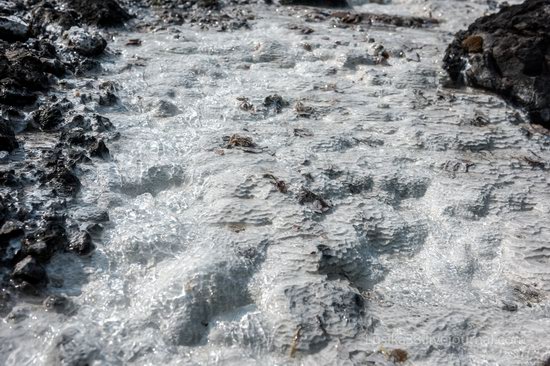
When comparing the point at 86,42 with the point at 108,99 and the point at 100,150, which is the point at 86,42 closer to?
the point at 108,99

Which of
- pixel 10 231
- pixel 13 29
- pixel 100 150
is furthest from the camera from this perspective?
pixel 13 29

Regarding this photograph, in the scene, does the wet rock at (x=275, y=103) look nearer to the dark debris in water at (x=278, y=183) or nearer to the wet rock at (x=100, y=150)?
the dark debris in water at (x=278, y=183)

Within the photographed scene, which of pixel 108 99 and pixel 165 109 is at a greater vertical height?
pixel 108 99

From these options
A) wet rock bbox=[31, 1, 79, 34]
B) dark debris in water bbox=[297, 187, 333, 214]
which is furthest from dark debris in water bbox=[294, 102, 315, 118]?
wet rock bbox=[31, 1, 79, 34]

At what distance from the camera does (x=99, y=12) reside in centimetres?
774

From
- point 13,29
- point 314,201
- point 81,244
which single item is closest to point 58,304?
point 81,244

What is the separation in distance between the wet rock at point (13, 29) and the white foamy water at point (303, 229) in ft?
4.03

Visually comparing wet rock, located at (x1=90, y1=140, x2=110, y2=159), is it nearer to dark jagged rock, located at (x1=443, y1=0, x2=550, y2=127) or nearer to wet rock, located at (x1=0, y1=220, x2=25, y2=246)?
wet rock, located at (x1=0, y1=220, x2=25, y2=246)

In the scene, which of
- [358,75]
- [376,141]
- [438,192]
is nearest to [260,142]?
[376,141]

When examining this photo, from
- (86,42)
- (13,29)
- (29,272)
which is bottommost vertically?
(29,272)

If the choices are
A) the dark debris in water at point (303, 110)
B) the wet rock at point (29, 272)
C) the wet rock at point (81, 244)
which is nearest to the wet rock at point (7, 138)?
the wet rock at point (81, 244)

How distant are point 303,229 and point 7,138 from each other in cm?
Result: 277

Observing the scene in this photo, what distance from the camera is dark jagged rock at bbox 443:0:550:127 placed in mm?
6492

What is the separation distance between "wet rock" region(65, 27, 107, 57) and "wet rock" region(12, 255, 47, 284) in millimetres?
3865
